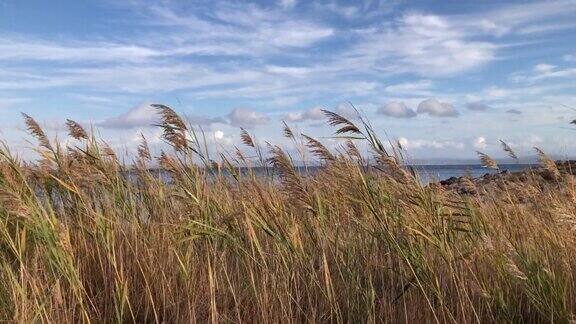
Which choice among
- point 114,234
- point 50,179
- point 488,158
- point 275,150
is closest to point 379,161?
point 275,150

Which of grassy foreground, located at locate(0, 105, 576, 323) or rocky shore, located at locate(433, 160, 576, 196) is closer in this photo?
grassy foreground, located at locate(0, 105, 576, 323)

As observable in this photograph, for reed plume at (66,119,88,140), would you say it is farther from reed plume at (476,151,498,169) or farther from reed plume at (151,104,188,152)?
reed plume at (476,151,498,169)

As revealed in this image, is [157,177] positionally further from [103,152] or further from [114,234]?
[114,234]

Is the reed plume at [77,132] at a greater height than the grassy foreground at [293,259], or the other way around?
the reed plume at [77,132]

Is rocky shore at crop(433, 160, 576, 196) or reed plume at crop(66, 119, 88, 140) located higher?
reed plume at crop(66, 119, 88, 140)

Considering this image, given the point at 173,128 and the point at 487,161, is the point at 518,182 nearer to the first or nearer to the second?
the point at 487,161

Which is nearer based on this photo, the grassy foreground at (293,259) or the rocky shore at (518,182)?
the grassy foreground at (293,259)

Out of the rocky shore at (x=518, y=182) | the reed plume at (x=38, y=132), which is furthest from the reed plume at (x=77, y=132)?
the rocky shore at (x=518, y=182)

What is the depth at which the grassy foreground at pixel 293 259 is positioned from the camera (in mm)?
3545

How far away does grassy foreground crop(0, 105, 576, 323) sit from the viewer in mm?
3545

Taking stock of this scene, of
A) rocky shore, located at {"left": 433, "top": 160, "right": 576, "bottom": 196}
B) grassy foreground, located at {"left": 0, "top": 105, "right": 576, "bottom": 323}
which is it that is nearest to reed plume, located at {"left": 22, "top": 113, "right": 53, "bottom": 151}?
grassy foreground, located at {"left": 0, "top": 105, "right": 576, "bottom": 323}

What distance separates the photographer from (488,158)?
18.9ft

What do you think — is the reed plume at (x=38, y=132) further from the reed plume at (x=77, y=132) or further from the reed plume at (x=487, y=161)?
the reed plume at (x=487, y=161)

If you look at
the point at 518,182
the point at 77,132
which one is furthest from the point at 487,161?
the point at 77,132
